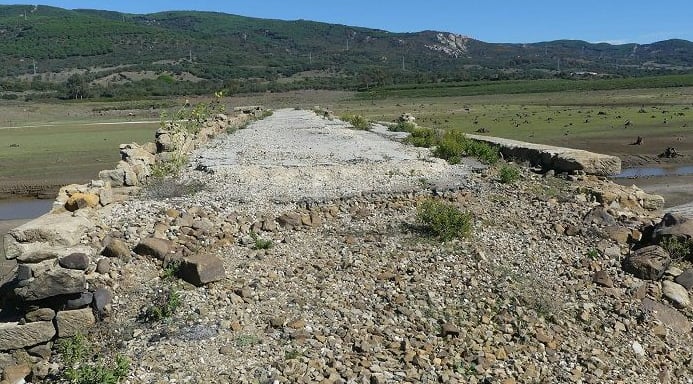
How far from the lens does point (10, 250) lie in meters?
7.47

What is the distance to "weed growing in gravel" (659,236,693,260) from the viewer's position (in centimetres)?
930

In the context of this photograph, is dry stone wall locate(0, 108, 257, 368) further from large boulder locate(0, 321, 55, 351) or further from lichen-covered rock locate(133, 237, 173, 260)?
lichen-covered rock locate(133, 237, 173, 260)

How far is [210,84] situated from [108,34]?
74780 millimetres

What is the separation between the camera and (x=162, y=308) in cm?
705

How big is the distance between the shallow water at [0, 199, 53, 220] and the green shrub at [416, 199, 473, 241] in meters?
15.8

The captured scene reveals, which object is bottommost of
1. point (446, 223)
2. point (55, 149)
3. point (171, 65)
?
point (55, 149)

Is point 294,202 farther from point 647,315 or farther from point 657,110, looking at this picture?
point 657,110

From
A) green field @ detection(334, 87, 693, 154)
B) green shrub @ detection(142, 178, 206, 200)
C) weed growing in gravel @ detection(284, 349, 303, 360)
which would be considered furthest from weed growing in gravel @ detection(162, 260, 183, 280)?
green field @ detection(334, 87, 693, 154)

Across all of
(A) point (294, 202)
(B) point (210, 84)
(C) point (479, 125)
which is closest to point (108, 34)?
(B) point (210, 84)

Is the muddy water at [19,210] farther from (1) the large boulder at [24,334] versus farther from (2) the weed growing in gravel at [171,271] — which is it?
(1) the large boulder at [24,334]

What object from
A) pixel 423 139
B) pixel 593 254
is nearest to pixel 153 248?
pixel 593 254

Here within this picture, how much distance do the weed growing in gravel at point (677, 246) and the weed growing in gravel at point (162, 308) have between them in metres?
7.13

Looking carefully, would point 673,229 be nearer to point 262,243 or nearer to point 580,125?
point 262,243

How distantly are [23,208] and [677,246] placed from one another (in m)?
21.1
